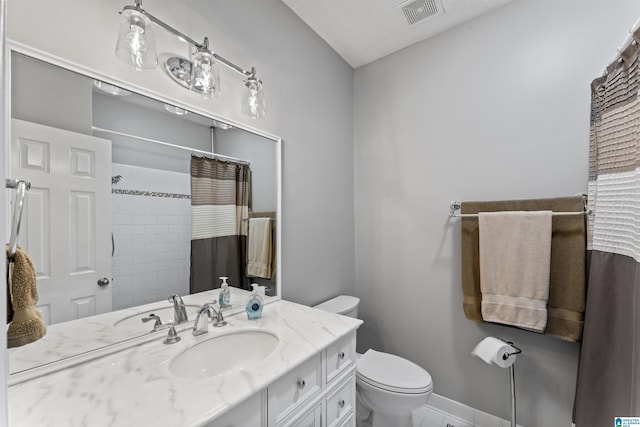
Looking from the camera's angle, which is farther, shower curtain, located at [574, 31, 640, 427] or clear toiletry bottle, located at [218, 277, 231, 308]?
clear toiletry bottle, located at [218, 277, 231, 308]

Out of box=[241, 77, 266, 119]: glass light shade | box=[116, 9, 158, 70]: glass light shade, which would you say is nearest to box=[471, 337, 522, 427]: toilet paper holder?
box=[241, 77, 266, 119]: glass light shade

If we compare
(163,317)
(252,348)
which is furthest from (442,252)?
(163,317)

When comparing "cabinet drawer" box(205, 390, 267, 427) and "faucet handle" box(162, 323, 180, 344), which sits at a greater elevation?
"faucet handle" box(162, 323, 180, 344)

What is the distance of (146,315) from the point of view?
1067 mm

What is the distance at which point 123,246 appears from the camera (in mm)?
1016

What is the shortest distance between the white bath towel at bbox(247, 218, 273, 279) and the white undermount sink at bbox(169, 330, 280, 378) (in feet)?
1.18

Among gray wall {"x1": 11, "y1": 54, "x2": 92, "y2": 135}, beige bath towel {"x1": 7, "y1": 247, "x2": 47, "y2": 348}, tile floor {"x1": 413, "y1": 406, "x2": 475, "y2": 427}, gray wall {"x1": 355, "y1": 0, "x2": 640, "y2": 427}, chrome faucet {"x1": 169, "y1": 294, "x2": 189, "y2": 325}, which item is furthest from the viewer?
tile floor {"x1": 413, "y1": 406, "x2": 475, "y2": 427}

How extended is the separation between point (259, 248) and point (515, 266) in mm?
1342

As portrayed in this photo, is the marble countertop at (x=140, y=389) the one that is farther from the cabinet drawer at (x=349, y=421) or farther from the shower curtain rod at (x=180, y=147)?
the shower curtain rod at (x=180, y=147)

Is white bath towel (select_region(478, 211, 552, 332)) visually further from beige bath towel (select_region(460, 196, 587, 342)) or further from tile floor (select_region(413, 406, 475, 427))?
tile floor (select_region(413, 406, 475, 427))

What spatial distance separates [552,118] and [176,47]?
6.01 ft

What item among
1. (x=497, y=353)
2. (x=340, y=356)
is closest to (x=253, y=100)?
(x=340, y=356)

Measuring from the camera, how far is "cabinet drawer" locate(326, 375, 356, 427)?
1119mm

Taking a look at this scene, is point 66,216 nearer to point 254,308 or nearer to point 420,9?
point 254,308
